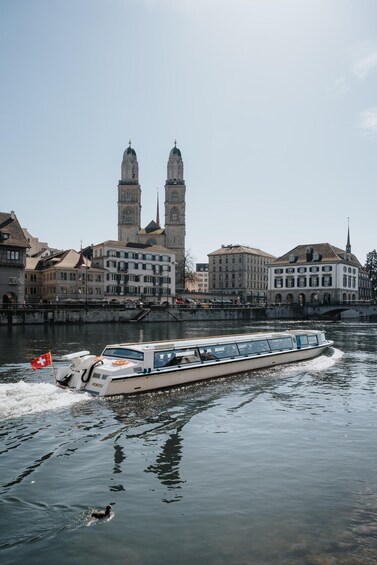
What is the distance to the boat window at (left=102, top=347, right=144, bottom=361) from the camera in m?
24.5

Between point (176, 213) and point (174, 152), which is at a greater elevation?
point (174, 152)

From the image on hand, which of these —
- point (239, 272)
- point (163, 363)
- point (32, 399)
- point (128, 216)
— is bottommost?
point (32, 399)

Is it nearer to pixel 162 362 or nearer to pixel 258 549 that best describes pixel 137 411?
pixel 162 362

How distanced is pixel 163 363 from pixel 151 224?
139395mm

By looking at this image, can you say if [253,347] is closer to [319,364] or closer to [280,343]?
[280,343]

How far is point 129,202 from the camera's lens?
156m

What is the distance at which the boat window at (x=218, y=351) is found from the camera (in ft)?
91.6

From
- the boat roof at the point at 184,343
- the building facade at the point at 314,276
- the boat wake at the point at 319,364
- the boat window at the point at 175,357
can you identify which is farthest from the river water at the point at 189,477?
the building facade at the point at 314,276

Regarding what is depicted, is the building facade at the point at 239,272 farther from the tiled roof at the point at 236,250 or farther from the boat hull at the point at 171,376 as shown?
the boat hull at the point at 171,376

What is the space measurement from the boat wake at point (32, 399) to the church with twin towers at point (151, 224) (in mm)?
129408

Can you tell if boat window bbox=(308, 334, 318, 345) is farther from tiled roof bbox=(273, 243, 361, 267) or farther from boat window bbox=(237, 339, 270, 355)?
tiled roof bbox=(273, 243, 361, 267)

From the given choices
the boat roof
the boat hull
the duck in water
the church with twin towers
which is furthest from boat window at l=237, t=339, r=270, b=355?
the church with twin towers

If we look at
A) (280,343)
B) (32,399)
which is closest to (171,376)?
(32,399)

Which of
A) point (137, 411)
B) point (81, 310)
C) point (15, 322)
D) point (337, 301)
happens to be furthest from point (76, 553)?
point (337, 301)
